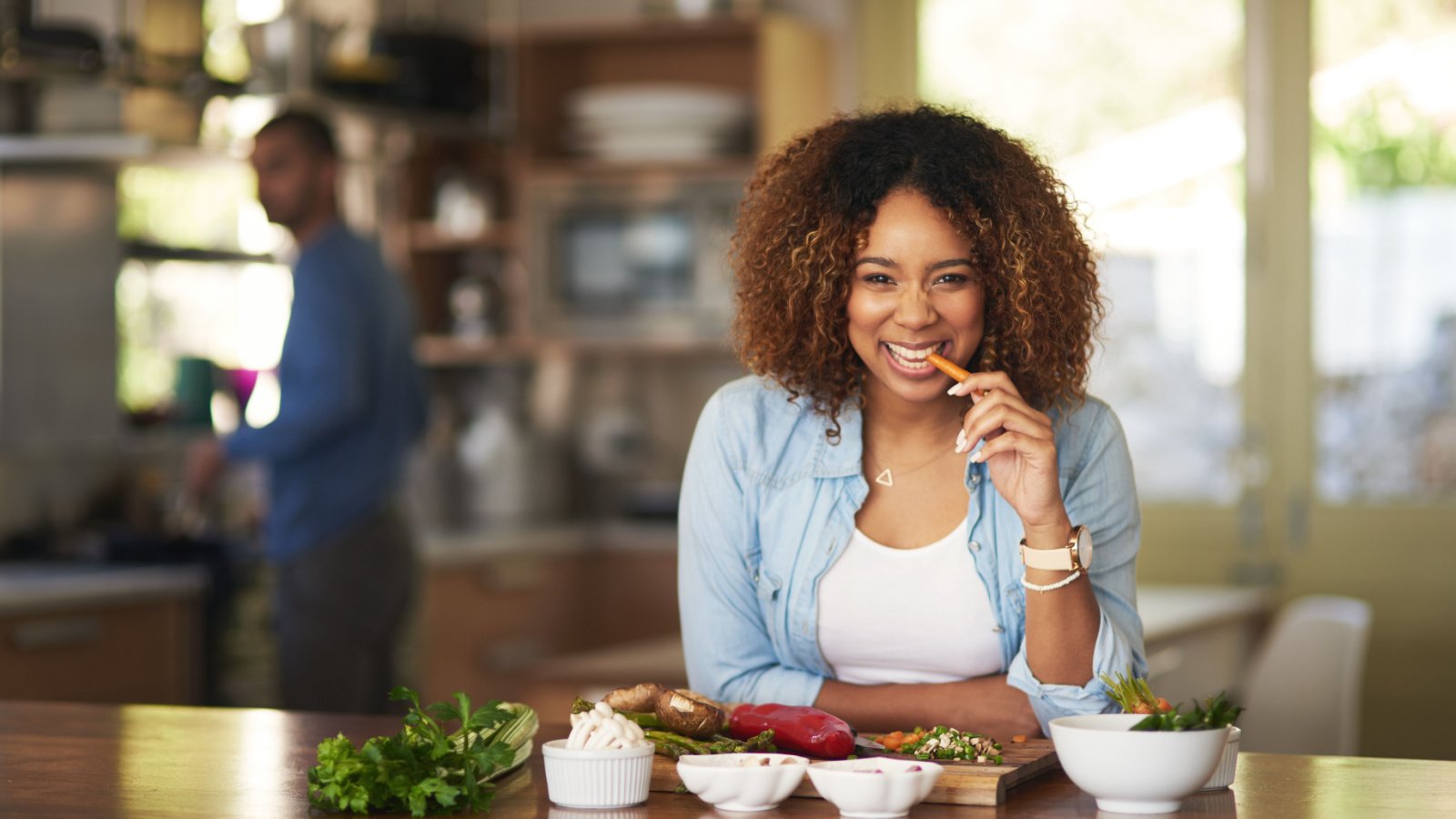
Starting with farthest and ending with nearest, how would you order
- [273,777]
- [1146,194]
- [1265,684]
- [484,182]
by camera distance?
[484,182], [1146,194], [1265,684], [273,777]

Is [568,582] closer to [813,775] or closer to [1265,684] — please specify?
[1265,684]

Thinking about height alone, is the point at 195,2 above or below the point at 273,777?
above

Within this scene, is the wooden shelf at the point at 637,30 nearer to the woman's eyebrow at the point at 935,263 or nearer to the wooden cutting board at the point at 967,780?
the woman's eyebrow at the point at 935,263

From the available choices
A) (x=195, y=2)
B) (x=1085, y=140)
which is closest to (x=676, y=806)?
(x=195, y=2)

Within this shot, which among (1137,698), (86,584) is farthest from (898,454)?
(86,584)

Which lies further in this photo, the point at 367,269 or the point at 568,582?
the point at 568,582

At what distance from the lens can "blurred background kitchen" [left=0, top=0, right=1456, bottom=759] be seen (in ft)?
12.6

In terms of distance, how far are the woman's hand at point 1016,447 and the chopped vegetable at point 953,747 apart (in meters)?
0.27

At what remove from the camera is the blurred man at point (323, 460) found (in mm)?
3316

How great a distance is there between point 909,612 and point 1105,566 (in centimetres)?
22

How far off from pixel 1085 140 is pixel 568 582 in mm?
1851

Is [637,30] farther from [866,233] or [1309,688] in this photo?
[866,233]

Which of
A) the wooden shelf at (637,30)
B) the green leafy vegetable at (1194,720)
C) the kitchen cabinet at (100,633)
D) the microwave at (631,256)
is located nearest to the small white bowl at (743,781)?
the green leafy vegetable at (1194,720)

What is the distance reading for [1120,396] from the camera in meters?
4.69
